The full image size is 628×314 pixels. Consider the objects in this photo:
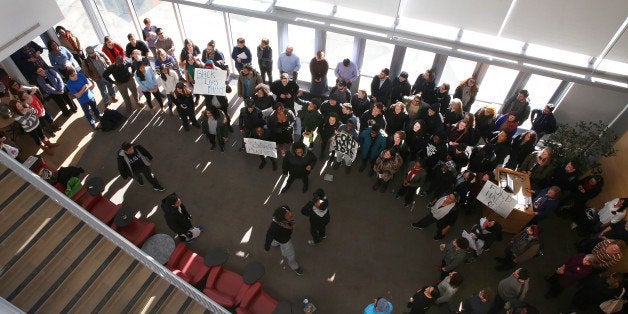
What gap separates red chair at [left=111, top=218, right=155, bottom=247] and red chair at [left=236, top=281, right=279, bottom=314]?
2.69 m

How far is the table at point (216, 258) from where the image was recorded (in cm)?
781

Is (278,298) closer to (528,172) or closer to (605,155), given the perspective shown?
(528,172)

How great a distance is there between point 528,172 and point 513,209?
116 cm

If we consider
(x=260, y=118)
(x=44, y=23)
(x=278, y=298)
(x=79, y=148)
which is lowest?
(x=278, y=298)

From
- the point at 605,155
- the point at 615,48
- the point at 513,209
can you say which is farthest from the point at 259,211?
the point at 615,48

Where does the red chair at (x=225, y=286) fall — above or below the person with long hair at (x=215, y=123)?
below

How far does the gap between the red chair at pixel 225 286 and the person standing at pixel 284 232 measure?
868mm

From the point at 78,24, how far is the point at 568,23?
49.9 ft

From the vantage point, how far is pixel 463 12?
935cm

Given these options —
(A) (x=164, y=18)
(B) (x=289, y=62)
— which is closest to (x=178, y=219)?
(B) (x=289, y=62)

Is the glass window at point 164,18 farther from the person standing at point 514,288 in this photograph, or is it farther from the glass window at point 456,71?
the person standing at point 514,288

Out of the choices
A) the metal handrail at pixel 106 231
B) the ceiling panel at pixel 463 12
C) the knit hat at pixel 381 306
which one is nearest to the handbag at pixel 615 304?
the knit hat at pixel 381 306

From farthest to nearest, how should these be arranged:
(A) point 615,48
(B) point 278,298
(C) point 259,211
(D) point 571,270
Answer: (C) point 259,211 < (A) point 615,48 < (B) point 278,298 < (D) point 571,270

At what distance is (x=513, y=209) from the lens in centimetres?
838
